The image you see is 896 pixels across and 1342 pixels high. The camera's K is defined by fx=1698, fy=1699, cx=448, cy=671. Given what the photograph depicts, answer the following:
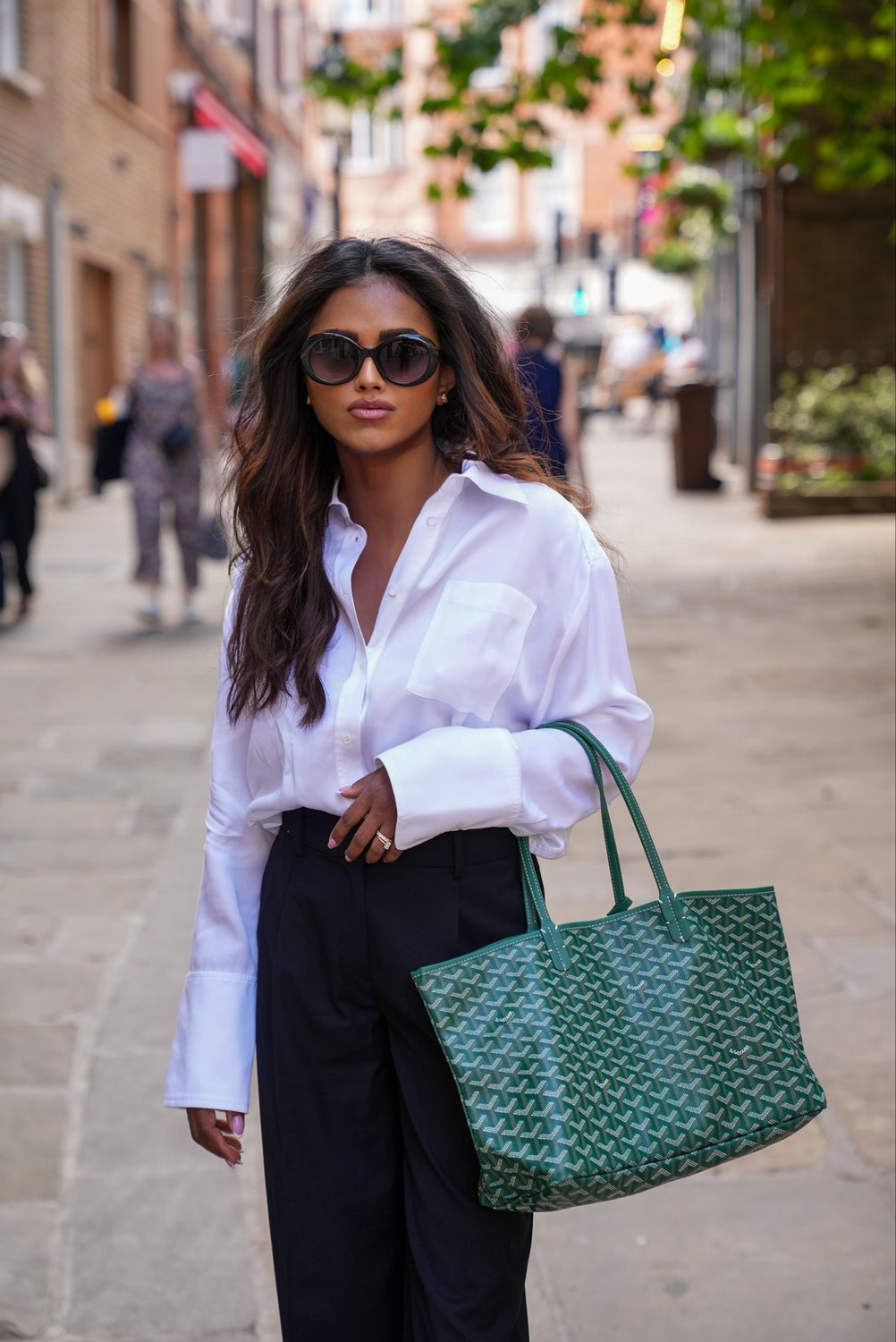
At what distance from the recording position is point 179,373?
9.85 meters

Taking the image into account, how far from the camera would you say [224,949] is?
2059mm

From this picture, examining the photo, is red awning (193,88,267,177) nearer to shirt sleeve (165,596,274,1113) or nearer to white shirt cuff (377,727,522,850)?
shirt sleeve (165,596,274,1113)

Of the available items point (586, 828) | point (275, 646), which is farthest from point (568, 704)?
point (586, 828)

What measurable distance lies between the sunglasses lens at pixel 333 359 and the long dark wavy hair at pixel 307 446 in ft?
0.25

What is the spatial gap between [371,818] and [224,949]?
1.10 feet

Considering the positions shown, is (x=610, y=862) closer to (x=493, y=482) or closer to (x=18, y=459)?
(x=493, y=482)

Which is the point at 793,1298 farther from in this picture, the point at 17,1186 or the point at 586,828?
the point at 586,828

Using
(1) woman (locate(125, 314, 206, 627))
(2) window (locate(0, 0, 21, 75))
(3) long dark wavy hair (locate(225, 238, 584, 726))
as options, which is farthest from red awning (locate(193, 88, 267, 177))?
(3) long dark wavy hair (locate(225, 238, 584, 726))

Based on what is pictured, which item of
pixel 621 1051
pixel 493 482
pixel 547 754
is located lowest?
pixel 621 1051

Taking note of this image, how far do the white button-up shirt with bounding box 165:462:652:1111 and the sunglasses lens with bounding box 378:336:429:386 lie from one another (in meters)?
0.13

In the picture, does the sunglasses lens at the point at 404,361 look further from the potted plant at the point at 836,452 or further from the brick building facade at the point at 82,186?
the brick building facade at the point at 82,186

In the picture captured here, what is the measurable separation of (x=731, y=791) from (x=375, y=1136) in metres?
4.35

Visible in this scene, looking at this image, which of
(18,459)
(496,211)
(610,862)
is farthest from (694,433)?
(496,211)

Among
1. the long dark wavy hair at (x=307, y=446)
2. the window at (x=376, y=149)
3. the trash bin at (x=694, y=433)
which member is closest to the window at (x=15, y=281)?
the trash bin at (x=694, y=433)
